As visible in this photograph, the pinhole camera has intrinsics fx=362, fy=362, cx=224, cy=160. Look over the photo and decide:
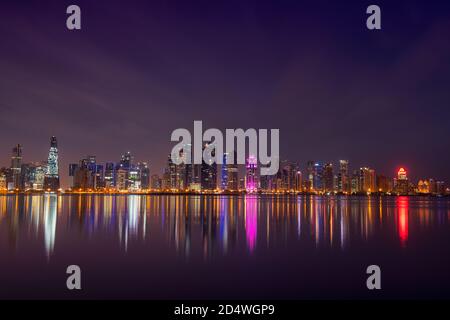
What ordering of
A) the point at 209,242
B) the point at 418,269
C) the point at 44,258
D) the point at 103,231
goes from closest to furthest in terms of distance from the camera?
the point at 418,269 < the point at 44,258 < the point at 209,242 < the point at 103,231

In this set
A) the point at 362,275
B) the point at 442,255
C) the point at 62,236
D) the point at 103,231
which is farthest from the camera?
the point at 103,231

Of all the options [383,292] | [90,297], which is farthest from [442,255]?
[90,297]

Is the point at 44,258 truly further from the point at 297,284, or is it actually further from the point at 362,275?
the point at 362,275

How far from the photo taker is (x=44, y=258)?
19.6 m

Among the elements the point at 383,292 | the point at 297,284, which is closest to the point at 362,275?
the point at 383,292

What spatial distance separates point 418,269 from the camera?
17922 mm

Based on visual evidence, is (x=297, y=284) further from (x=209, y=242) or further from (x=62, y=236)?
(x=62, y=236)
